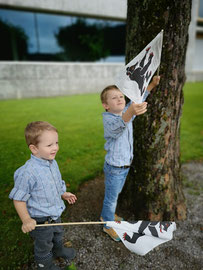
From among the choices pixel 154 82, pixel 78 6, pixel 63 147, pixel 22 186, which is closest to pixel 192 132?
pixel 63 147

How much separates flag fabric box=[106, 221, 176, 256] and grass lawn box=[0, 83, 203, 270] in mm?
1156

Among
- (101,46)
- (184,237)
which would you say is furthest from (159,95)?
(101,46)

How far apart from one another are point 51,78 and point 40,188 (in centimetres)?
1207

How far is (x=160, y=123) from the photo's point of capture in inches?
100

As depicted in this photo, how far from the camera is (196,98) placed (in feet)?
39.4

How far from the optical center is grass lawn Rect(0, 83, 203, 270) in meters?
2.63

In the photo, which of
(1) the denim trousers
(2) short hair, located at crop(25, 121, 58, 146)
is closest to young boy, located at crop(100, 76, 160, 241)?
(2) short hair, located at crop(25, 121, 58, 146)

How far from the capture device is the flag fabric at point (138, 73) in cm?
193

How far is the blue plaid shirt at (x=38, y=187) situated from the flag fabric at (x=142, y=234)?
2.01 ft

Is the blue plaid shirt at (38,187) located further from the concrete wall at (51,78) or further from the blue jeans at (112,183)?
the concrete wall at (51,78)

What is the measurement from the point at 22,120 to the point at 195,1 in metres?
17.8

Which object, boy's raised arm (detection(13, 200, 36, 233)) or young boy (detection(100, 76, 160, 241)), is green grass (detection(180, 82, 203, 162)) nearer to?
young boy (detection(100, 76, 160, 241))

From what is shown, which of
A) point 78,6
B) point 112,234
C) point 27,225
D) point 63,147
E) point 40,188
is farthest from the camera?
point 78,6

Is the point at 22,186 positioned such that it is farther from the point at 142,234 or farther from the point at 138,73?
the point at 138,73
